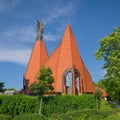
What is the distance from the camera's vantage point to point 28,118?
62.7 ft

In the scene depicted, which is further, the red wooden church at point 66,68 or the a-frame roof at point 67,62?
the a-frame roof at point 67,62

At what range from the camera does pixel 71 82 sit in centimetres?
4703

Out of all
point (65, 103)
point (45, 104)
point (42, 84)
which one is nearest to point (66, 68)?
point (65, 103)

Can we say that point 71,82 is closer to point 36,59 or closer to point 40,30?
point 36,59

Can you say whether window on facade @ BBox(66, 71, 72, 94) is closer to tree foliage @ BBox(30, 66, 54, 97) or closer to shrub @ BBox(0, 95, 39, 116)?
tree foliage @ BBox(30, 66, 54, 97)

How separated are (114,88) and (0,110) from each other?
1485 centimetres

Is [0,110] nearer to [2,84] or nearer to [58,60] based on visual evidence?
[2,84]

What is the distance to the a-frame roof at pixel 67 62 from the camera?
4840 cm

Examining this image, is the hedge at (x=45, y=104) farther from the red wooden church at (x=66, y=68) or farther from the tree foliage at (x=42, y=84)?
the red wooden church at (x=66, y=68)

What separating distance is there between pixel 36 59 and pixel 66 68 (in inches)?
393

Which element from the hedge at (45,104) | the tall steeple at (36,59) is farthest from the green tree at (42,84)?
the tall steeple at (36,59)

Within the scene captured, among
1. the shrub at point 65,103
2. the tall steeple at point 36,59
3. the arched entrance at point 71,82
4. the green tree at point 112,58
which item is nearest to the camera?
the green tree at point 112,58

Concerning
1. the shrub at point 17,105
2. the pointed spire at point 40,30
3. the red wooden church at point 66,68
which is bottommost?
the shrub at point 17,105

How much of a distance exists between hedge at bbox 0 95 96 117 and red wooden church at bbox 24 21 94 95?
710 centimetres
